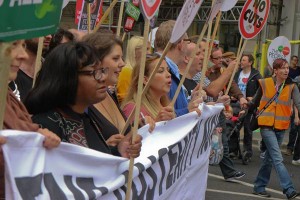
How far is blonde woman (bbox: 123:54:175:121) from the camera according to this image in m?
4.42

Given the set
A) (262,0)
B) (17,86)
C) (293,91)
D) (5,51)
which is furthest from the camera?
(293,91)

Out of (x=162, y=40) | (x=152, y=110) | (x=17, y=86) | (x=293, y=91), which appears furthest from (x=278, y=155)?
(x=17, y=86)

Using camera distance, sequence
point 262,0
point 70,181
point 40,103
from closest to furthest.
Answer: point 70,181 → point 40,103 → point 262,0

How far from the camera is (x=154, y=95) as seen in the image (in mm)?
4711

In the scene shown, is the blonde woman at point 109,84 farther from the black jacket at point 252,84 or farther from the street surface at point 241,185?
the black jacket at point 252,84

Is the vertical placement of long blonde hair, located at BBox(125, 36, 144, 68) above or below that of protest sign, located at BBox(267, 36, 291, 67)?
above

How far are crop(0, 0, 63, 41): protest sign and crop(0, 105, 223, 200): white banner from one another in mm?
330

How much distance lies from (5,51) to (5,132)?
299 millimetres

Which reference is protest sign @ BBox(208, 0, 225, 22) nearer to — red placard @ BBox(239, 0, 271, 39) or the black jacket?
red placard @ BBox(239, 0, 271, 39)

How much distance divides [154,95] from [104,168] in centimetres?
166

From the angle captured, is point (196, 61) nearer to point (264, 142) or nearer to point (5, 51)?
point (264, 142)

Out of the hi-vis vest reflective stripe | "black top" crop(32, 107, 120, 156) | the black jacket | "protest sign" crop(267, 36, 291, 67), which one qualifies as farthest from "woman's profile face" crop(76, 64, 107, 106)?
the black jacket

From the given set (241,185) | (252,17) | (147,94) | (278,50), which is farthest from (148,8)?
(278,50)

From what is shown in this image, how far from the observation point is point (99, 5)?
24.0ft
